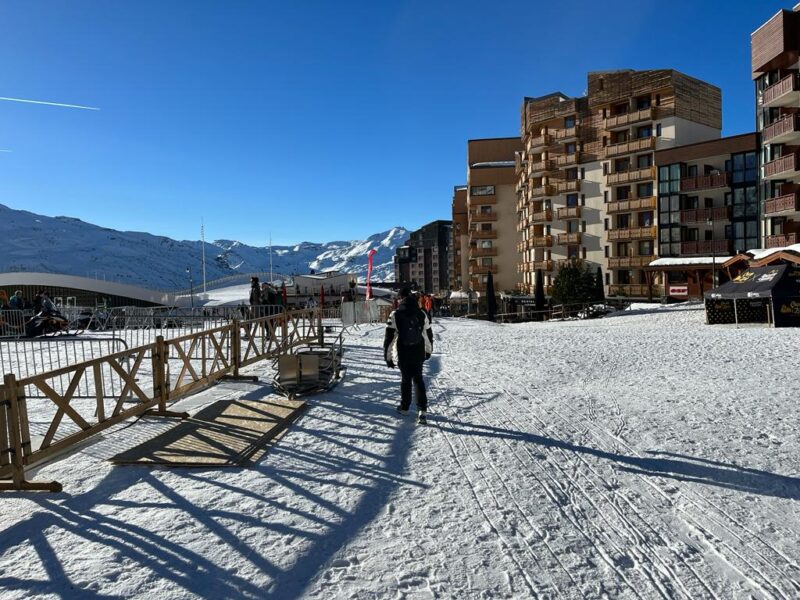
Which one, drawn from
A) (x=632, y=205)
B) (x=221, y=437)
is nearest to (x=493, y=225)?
(x=632, y=205)

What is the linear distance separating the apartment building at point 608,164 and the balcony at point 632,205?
9 centimetres

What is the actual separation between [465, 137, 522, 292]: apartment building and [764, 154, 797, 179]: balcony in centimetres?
3202

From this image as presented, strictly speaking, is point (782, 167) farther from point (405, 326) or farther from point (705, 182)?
point (405, 326)

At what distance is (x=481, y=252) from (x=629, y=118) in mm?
23283

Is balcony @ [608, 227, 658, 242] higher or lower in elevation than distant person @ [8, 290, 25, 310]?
higher

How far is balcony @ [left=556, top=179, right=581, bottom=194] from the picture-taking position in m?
48.3

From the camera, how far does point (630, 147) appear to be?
4400 cm

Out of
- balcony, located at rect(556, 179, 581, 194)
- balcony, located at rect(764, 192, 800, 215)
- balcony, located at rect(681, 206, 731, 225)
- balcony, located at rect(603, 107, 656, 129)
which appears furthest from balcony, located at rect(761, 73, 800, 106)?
balcony, located at rect(556, 179, 581, 194)

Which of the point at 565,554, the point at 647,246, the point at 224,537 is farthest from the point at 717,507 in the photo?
the point at 647,246

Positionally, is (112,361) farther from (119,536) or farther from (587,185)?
(587,185)

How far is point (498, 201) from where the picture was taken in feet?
205

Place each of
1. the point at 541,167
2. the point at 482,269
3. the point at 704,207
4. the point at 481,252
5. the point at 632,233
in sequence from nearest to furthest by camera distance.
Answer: the point at 704,207 < the point at 632,233 < the point at 541,167 < the point at 482,269 < the point at 481,252

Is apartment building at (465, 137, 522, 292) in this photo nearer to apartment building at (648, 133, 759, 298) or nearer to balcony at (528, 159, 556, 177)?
balcony at (528, 159, 556, 177)

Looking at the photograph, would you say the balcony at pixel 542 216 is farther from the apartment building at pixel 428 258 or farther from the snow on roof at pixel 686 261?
the apartment building at pixel 428 258
